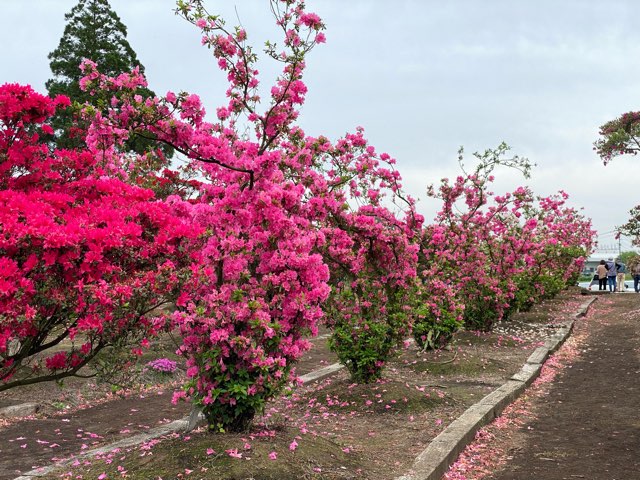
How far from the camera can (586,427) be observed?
688 centimetres

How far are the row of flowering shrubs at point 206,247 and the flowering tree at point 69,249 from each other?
0.5 inches

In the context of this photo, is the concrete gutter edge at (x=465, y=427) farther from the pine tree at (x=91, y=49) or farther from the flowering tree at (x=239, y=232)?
the pine tree at (x=91, y=49)

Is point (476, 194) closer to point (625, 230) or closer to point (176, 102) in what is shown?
point (625, 230)

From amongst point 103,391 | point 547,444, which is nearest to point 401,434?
point 547,444

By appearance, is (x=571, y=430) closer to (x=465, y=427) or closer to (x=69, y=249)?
(x=465, y=427)

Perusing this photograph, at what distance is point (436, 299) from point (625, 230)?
10992mm

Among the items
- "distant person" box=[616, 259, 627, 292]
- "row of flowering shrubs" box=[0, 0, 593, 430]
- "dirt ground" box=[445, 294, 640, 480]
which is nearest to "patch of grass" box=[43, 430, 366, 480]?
"row of flowering shrubs" box=[0, 0, 593, 430]

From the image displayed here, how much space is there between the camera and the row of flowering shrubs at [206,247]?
3.40m

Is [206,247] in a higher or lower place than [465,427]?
higher

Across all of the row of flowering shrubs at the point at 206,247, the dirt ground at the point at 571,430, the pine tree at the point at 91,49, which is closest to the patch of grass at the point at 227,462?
the row of flowering shrubs at the point at 206,247

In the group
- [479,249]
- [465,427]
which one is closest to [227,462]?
[465,427]

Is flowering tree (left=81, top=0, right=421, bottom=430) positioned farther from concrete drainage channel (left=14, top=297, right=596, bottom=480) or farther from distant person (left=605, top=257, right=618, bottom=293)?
distant person (left=605, top=257, right=618, bottom=293)

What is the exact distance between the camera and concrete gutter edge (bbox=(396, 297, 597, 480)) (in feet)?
17.1

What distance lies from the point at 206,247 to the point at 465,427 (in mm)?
3612
